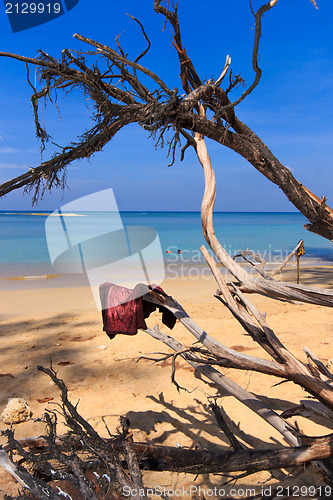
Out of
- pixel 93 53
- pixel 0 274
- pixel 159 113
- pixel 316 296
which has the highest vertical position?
pixel 93 53

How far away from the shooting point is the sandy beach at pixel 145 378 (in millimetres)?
3113

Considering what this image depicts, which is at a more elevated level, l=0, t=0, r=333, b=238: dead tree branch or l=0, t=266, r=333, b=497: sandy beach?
l=0, t=0, r=333, b=238: dead tree branch

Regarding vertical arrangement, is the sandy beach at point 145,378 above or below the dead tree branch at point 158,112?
below

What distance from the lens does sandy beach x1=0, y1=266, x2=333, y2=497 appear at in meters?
3.11

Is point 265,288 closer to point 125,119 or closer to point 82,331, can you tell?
point 125,119

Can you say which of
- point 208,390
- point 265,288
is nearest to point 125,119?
point 265,288

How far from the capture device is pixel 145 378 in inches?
168

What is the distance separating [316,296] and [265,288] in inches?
9.2

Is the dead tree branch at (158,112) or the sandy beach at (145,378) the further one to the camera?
the sandy beach at (145,378)

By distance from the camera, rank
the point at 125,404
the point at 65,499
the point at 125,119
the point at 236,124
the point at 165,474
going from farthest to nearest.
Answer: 1. the point at 125,404
2. the point at 165,474
3. the point at 236,124
4. the point at 125,119
5. the point at 65,499

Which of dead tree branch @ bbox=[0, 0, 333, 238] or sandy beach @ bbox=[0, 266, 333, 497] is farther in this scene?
sandy beach @ bbox=[0, 266, 333, 497]

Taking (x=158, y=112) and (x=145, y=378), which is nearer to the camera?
(x=158, y=112)

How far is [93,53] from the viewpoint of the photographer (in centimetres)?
192

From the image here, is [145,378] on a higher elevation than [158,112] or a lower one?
lower
